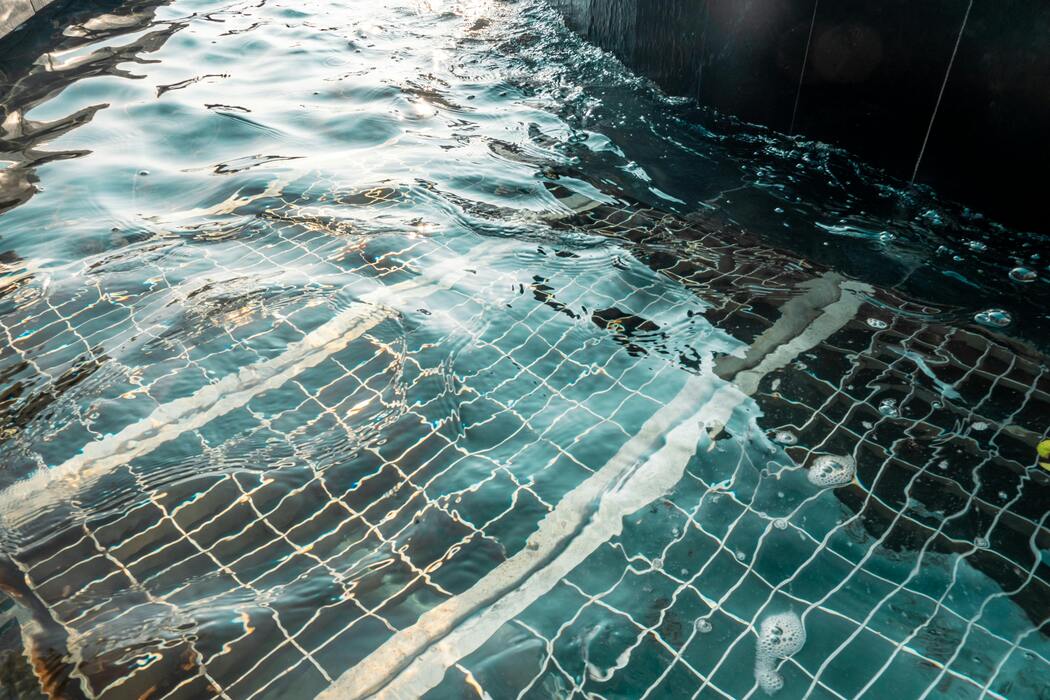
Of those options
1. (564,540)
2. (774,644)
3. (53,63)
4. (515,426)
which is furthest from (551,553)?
(53,63)

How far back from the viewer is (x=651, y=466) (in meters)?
3.26

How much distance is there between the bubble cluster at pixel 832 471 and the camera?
10.3 feet

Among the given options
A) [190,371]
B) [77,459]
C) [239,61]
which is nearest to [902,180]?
[190,371]

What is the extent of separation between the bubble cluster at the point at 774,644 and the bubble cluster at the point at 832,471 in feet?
2.28

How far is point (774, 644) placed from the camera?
2.57m

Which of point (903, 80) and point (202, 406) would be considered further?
point (903, 80)

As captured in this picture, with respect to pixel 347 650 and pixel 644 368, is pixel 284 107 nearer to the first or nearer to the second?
pixel 644 368

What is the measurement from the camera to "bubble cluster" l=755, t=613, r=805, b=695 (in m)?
2.48

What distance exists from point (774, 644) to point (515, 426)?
1.45 metres

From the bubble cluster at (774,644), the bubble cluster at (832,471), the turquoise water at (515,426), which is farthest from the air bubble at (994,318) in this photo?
the bubble cluster at (774,644)

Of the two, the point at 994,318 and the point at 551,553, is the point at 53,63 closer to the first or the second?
the point at 551,553

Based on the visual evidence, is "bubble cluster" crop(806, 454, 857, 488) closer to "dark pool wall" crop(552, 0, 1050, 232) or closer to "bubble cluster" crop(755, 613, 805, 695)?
"bubble cluster" crop(755, 613, 805, 695)

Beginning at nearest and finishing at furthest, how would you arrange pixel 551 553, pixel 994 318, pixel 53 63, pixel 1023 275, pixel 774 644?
pixel 774 644 < pixel 551 553 < pixel 994 318 < pixel 1023 275 < pixel 53 63

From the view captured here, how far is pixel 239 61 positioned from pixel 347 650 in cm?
776
